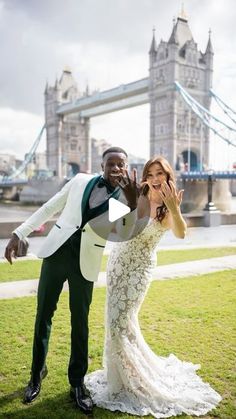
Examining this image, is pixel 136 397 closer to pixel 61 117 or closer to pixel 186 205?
pixel 186 205

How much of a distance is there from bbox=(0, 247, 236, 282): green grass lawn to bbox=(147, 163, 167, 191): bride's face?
4.10 metres

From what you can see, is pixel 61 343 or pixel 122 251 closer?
pixel 122 251

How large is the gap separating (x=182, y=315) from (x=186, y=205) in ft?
72.4

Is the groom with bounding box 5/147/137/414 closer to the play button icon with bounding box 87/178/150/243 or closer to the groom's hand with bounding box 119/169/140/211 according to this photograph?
the play button icon with bounding box 87/178/150/243

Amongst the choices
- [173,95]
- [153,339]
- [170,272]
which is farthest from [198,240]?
[173,95]

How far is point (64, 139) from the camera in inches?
2936

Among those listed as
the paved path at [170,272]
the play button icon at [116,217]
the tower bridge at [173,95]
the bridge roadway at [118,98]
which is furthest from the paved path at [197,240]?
the bridge roadway at [118,98]

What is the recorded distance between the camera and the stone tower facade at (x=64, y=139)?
74.2m

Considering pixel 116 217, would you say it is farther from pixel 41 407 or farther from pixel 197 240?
pixel 197 240

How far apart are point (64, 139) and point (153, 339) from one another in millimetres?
72654

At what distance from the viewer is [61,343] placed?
147 inches

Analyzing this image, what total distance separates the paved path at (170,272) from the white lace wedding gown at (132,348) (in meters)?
2.79

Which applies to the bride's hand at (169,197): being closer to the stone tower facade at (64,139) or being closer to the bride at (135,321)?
the bride at (135,321)

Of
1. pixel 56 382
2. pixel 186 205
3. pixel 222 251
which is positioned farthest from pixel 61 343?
pixel 186 205
